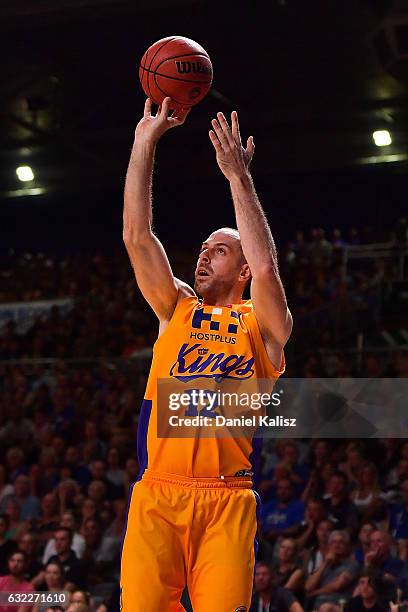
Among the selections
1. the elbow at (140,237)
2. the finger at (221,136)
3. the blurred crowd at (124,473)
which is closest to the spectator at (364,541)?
the blurred crowd at (124,473)

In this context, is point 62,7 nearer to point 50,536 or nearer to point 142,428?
point 50,536

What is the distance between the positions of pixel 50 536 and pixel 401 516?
139 inches

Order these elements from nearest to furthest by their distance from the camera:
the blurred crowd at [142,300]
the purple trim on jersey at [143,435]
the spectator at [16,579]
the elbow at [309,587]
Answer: the purple trim on jersey at [143,435], the elbow at [309,587], the spectator at [16,579], the blurred crowd at [142,300]

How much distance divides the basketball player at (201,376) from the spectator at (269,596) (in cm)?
380

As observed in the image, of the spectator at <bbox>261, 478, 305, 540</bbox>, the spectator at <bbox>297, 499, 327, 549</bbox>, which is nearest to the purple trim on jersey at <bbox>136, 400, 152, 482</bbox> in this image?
the spectator at <bbox>297, 499, 327, 549</bbox>

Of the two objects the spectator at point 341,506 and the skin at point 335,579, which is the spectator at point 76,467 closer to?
the spectator at point 341,506

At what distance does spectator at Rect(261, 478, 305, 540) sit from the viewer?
8.67 metres

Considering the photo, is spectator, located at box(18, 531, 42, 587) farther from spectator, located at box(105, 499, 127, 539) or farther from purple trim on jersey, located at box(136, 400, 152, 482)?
purple trim on jersey, located at box(136, 400, 152, 482)

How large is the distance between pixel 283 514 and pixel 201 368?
4.92 m

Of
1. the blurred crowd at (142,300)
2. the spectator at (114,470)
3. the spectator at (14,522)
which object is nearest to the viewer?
the spectator at (14,522)

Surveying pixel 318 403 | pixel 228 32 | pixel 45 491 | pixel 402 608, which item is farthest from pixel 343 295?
pixel 402 608

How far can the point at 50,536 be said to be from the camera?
9.64 meters

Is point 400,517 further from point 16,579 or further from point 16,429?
point 16,429

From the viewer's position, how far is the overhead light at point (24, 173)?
17.1 meters
